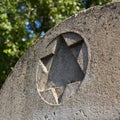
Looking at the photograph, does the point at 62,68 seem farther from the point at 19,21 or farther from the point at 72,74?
the point at 19,21

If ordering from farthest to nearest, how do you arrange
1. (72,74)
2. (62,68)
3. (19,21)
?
(19,21) < (62,68) < (72,74)

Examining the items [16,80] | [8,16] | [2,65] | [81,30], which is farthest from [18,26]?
[81,30]

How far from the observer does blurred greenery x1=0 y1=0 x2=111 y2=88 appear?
22.4 feet

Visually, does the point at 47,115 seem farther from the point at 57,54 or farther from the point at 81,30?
the point at 81,30

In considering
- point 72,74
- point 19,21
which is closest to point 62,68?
point 72,74

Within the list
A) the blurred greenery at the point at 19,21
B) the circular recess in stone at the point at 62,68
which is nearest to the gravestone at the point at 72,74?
the circular recess in stone at the point at 62,68

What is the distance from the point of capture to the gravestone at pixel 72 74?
137 inches

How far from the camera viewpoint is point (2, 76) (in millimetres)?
7000

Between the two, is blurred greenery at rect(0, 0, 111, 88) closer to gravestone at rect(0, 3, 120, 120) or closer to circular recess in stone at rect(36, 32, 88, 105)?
gravestone at rect(0, 3, 120, 120)

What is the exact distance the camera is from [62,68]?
398cm

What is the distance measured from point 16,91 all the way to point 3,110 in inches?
9.9

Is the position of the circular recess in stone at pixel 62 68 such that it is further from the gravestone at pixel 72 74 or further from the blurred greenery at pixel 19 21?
the blurred greenery at pixel 19 21

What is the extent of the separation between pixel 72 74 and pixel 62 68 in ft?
0.50

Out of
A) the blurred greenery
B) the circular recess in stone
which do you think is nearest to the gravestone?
the circular recess in stone
